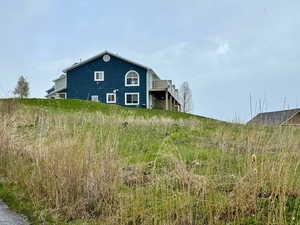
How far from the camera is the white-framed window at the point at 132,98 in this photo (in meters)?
27.9

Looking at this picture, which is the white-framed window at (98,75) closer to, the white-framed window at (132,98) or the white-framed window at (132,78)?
the white-framed window at (132,78)

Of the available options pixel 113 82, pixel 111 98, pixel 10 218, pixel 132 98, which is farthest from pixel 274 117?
pixel 111 98

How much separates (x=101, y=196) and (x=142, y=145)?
7.42ft

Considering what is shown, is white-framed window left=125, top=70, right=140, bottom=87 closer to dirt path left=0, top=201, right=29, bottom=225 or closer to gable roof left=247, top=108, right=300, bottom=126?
gable roof left=247, top=108, right=300, bottom=126

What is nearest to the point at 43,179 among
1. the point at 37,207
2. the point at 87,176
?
the point at 37,207

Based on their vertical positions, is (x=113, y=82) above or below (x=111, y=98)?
above

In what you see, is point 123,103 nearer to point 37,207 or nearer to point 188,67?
point 188,67

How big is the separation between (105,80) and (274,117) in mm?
25515

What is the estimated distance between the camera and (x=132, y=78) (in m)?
28.0

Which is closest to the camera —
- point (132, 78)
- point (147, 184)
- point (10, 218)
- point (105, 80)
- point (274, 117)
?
point (10, 218)

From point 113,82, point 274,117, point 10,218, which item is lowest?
point 10,218

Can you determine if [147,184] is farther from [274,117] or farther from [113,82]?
[113,82]

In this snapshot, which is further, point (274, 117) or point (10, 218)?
point (274, 117)

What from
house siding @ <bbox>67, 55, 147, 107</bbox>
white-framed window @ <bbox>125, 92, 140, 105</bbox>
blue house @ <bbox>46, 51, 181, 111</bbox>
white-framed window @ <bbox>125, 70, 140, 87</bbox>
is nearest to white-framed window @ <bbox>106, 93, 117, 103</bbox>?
blue house @ <bbox>46, 51, 181, 111</bbox>
